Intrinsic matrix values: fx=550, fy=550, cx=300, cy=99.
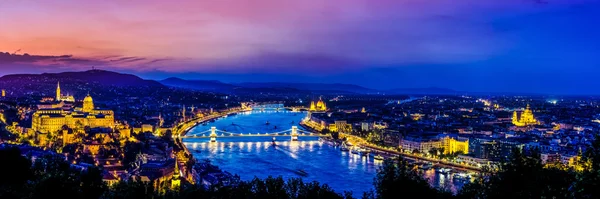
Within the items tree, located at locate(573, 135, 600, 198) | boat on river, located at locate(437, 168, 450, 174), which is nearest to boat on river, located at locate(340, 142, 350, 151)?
boat on river, located at locate(437, 168, 450, 174)

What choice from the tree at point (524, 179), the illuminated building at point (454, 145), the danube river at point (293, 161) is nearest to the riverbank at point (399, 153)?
the danube river at point (293, 161)

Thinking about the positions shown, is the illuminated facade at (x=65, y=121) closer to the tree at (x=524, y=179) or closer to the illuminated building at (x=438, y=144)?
the illuminated building at (x=438, y=144)

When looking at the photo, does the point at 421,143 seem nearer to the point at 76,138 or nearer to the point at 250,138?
the point at 250,138

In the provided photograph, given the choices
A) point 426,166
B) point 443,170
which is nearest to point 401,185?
point 443,170

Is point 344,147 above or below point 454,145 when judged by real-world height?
below

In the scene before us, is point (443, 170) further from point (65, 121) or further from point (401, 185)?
point (65, 121)

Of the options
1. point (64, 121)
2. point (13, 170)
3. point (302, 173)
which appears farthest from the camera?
point (64, 121)

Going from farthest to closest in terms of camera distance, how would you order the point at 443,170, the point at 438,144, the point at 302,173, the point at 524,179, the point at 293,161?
the point at 438,144 < the point at 293,161 < the point at 443,170 < the point at 302,173 < the point at 524,179

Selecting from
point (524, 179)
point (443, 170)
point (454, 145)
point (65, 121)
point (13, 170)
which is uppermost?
point (524, 179)

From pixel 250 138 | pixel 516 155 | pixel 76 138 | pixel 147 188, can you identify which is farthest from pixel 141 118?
pixel 516 155
